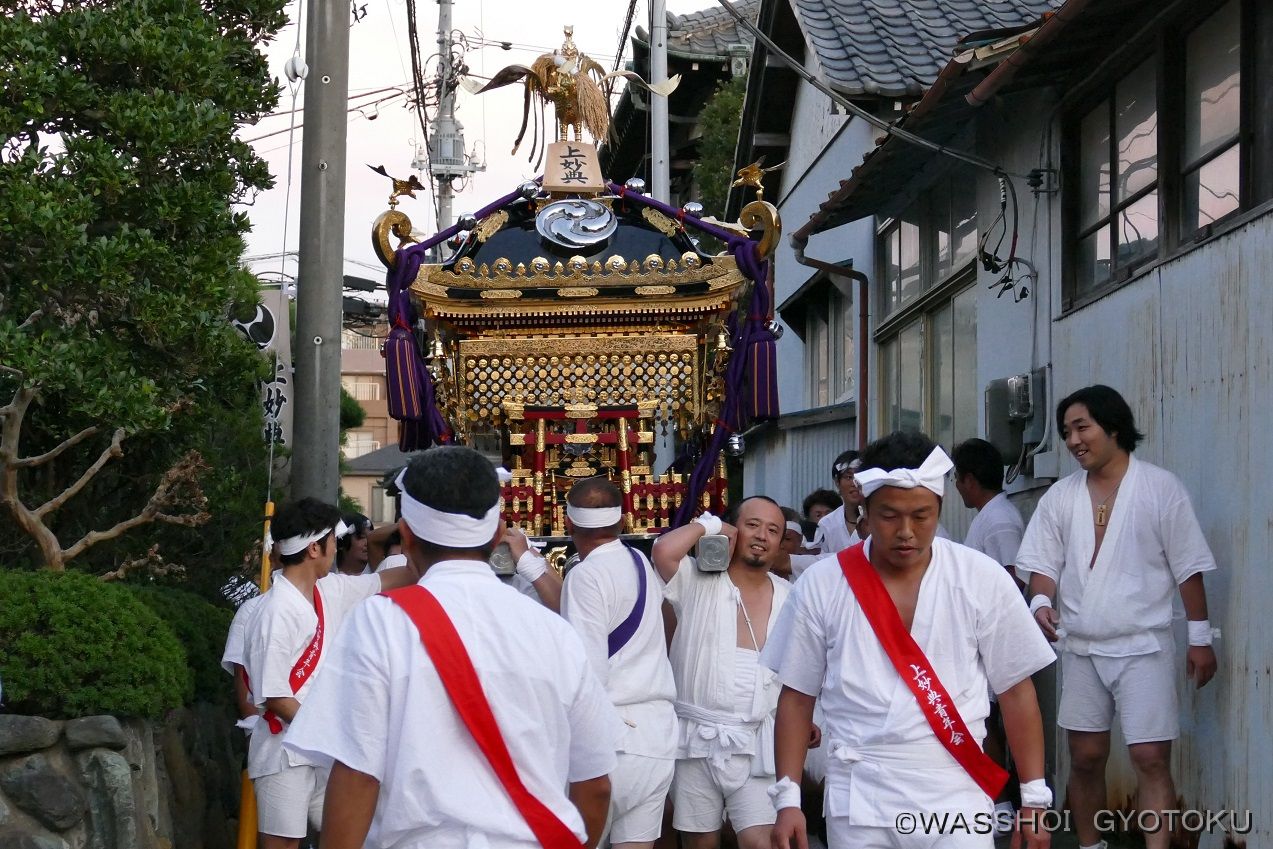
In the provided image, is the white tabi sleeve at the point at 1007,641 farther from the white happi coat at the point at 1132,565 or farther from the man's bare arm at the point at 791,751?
the white happi coat at the point at 1132,565

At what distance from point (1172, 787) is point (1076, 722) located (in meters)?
0.42

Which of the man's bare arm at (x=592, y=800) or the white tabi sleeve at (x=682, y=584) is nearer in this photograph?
the man's bare arm at (x=592, y=800)

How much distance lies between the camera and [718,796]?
6016 mm

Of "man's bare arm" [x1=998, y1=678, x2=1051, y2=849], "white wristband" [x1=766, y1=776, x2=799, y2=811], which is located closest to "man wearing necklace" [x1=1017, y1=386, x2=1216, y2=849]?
"man's bare arm" [x1=998, y1=678, x2=1051, y2=849]

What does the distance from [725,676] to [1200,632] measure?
180 cm

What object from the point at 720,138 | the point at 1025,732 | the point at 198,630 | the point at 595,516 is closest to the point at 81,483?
the point at 198,630

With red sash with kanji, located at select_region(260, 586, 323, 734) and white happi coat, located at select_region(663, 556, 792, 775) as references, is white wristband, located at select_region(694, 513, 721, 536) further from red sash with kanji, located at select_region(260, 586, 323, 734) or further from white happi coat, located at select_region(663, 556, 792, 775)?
red sash with kanji, located at select_region(260, 586, 323, 734)

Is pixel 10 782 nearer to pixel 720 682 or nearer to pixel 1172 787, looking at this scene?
pixel 720 682

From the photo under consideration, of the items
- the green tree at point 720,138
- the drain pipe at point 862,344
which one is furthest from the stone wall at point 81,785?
the green tree at point 720,138

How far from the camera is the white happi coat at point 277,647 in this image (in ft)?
19.7

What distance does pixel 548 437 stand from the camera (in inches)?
327

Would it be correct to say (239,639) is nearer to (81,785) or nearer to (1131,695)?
(81,785)

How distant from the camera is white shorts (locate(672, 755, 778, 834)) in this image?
595 cm

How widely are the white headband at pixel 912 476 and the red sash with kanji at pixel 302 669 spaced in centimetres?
279
